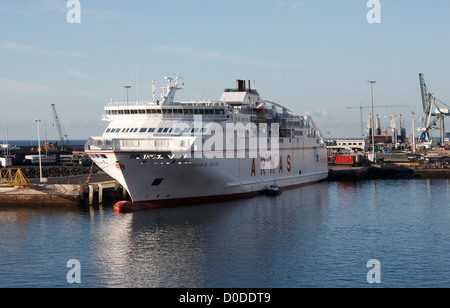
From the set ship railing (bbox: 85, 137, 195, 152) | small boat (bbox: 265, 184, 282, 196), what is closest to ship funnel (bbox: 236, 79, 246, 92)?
small boat (bbox: 265, 184, 282, 196)

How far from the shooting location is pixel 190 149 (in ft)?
144

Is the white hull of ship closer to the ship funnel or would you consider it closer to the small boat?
the small boat

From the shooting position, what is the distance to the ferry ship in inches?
1718

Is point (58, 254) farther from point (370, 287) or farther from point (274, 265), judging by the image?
point (370, 287)

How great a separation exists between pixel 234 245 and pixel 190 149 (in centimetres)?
1317

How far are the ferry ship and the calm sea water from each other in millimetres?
2243

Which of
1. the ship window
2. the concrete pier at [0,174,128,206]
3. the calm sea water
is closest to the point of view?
the calm sea water

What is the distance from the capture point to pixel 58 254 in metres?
31.2

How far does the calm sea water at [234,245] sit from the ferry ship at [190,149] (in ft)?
7.36

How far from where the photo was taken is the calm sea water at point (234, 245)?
2664 centimetres

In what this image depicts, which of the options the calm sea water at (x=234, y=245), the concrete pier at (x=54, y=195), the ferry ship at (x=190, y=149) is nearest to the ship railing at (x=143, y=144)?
the ferry ship at (x=190, y=149)

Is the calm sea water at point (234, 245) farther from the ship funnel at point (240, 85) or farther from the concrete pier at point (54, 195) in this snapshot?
the ship funnel at point (240, 85)

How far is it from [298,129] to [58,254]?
42.4 m

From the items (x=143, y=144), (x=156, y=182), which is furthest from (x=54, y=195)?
(x=156, y=182)
